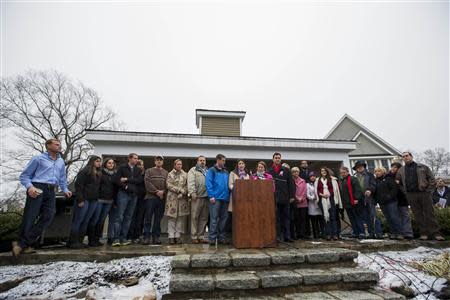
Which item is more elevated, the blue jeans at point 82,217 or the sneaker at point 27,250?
the blue jeans at point 82,217

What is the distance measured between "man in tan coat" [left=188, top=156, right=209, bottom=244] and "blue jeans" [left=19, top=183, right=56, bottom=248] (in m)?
2.34

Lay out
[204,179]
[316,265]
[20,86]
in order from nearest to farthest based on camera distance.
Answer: [316,265]
[204,179]
[20,86]

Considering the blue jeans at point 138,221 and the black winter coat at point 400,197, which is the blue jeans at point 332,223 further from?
the blue jeans at point 138,221

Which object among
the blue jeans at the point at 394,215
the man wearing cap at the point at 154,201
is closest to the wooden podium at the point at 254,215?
the man wearing cap at the point at 154,201

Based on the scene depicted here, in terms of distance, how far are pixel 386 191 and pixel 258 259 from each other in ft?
13.0

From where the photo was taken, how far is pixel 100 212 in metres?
4.27

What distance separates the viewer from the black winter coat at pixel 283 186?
4.57 meters

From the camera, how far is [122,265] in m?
2.99

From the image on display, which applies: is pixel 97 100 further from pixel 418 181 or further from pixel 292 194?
pixel 418 181

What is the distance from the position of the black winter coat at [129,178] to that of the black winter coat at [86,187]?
1.20 ft

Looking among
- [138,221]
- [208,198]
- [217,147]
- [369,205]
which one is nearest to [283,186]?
[208,198]

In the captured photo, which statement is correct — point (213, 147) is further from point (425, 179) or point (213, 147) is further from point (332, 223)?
point (425, 179)

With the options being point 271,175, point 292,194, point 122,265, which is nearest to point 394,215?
point 292,194

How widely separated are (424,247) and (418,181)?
4.57 feet
